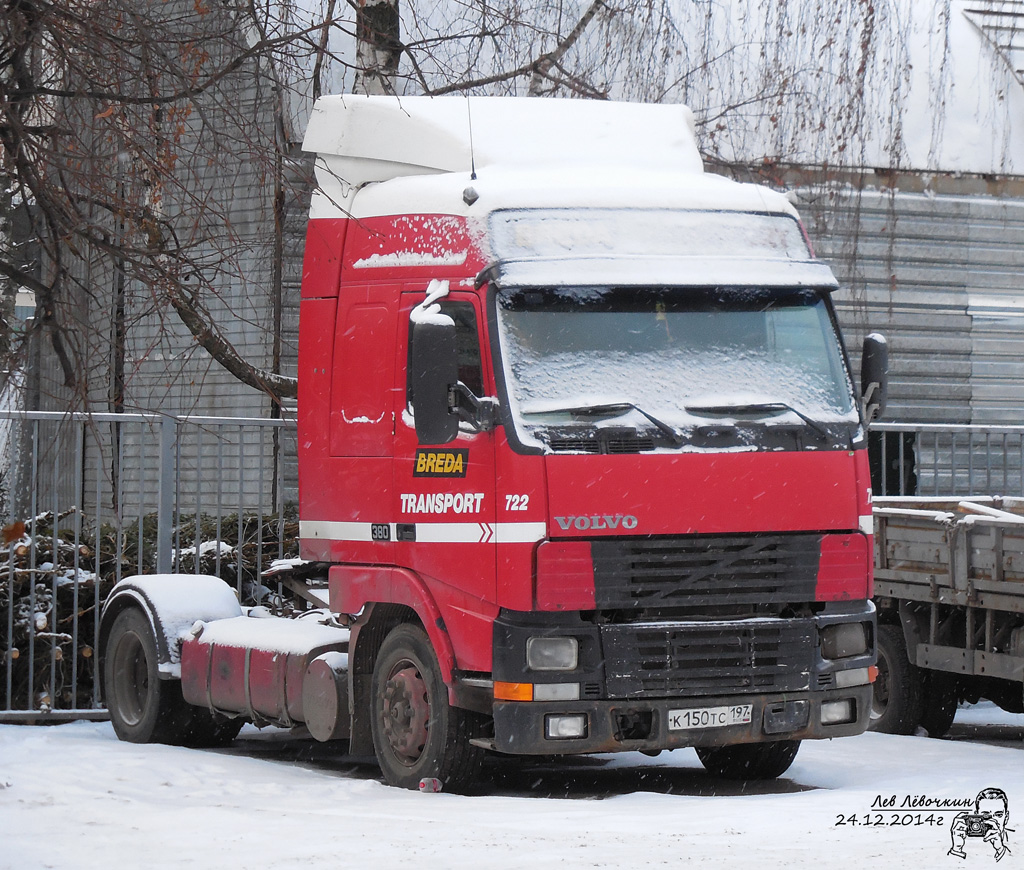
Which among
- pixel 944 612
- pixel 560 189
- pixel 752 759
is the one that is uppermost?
pixel 560 189

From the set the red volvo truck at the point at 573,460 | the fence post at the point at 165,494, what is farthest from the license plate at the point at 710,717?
the fence post at the point at 165,494

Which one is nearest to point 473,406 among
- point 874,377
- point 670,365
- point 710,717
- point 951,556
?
point 670,365

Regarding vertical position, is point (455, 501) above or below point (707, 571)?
above

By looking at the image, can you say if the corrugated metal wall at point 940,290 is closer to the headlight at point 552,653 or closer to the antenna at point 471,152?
the antenna at point 471,152

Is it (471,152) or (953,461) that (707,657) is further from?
(953,461)

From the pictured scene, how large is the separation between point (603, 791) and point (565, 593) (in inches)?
61.3

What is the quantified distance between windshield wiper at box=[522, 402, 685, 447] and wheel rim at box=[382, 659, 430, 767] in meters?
1.56

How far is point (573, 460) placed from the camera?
7.51 meters

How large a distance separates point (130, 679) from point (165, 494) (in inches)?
51.5

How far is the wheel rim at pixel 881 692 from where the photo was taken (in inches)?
429

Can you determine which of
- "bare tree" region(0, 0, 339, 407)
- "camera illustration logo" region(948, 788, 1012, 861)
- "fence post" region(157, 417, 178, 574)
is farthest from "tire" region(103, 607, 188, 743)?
"camera illustration logo" region(948, 788, 1012, 861)

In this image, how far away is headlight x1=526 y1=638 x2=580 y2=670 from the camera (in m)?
7.52

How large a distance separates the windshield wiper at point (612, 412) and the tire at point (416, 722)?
1392mm

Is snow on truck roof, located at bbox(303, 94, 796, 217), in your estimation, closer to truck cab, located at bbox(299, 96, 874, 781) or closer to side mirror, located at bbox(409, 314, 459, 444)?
truck cab, located at bbox(299, 96, 874, 781)
